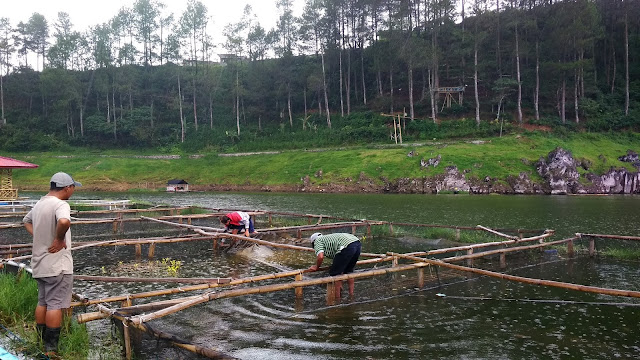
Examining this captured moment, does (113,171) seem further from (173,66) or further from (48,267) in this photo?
(48,267)

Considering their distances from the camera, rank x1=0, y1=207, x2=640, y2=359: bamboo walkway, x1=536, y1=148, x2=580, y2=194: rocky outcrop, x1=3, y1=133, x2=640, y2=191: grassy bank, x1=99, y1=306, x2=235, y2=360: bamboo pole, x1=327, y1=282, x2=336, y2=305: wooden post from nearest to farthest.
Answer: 1. x1=99, y1=306, x2=235, y2=360: bamboo pole
2. x1=0, y1=207, x2=640, y2=359: bamboo walkway
3. x1=327, y1=282, x2=336, y2=305: wooden post
4. x1=536, y1=148, x2=580, y2=194: rocky outcrop
5. x1=3, y1=133, x2=640, y2=191: grassy bank

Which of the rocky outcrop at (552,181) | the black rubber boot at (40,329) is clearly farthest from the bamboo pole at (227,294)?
the rocky outcrop at (552,181)

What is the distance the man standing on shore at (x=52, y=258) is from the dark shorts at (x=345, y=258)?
4629 millimetres

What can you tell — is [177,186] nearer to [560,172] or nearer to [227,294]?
[560,172]

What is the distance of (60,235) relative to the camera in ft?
17.6

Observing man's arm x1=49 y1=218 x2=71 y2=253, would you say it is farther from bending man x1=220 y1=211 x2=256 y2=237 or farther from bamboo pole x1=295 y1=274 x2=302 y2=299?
bending man x1=220 y1=211 x2=256 y2=237

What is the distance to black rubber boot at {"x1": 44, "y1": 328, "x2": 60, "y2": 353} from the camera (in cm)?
567

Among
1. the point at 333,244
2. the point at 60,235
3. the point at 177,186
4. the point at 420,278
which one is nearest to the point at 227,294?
the point at 333,244

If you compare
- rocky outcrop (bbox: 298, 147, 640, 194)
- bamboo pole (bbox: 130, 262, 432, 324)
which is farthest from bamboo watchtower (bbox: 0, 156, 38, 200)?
rocky outcrop (bbox: 298, 147, 640, 194)

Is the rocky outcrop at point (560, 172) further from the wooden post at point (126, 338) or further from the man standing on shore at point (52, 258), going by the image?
the man standing on shore at point (52, 258)

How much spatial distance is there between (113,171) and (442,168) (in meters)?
36.7

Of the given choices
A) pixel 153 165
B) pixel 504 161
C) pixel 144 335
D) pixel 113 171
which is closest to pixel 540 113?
pixel 504 161

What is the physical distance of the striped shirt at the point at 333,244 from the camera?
871 cm

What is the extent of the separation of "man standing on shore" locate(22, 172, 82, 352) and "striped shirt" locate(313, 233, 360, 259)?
442 centimetres
